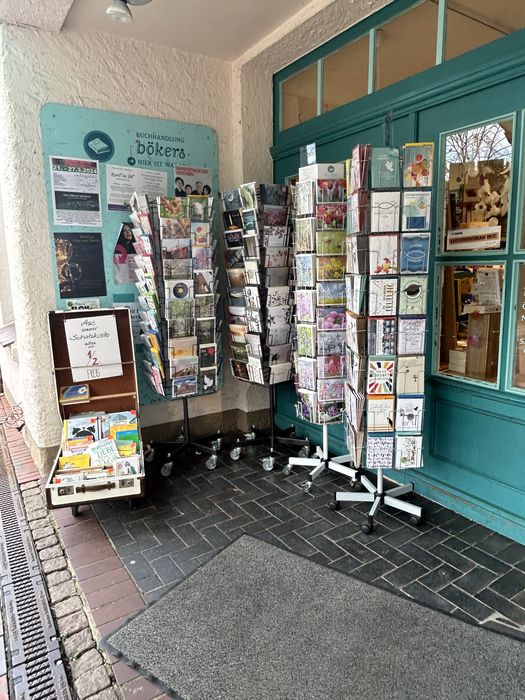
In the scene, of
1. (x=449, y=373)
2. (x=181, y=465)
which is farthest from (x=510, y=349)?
(x=181, y=465)

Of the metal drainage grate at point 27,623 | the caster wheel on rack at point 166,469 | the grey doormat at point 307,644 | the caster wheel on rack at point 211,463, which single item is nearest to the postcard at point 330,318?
the caster wheel on rack at point 211,463

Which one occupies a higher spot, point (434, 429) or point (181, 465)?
point (434, 429)

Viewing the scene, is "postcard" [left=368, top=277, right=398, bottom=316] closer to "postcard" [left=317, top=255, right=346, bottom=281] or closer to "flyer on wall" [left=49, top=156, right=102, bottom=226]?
"postcard" [left=317, top=255, right=346, bottom=281]

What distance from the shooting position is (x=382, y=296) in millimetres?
2754

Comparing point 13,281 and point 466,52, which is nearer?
point 466,52

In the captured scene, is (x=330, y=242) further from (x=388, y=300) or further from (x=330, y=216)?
(x=388, y=300)

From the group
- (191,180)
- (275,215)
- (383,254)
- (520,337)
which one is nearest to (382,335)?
(383,254)

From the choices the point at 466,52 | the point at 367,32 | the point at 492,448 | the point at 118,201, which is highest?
the point at 367,32

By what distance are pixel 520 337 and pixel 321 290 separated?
1235mm

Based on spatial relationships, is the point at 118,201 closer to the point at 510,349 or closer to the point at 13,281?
the point at 13,281

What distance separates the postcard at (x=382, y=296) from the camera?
2.74 m

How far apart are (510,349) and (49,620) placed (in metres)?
2.84

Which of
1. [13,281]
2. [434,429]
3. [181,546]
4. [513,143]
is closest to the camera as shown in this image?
[513,143]

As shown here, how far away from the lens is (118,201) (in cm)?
390
